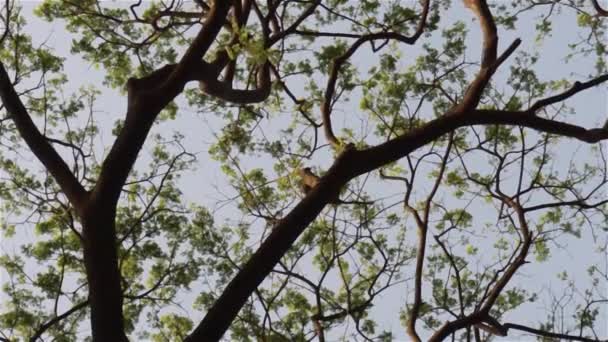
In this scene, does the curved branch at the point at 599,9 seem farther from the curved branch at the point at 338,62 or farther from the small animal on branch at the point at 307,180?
the small animal on branch at the point at 307,180

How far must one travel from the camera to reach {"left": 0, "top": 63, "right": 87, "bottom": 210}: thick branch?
15.0 feet

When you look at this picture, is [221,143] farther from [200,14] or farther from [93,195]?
[93,195]

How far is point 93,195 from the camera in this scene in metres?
4.36

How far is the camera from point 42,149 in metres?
4.75

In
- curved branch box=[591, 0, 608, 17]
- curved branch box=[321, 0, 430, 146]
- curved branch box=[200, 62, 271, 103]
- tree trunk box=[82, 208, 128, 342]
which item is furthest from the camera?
curved branch box=[591, 0, 608, 17]

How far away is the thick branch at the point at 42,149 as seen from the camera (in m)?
4.58

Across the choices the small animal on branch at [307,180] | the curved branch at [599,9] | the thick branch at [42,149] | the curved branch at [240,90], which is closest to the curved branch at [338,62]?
the small animal on branch at [307,180]

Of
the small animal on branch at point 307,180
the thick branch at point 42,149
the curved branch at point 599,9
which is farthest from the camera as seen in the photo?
the curved branch at point 599,9

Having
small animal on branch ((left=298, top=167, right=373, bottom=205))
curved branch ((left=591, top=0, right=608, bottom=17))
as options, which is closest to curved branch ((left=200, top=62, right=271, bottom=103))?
small animal on branch ((left=298, top=167, right=373, bottom=205))

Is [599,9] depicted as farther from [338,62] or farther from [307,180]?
[307,180]

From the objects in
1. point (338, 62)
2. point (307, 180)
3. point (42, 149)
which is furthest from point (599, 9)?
point (42, 149)

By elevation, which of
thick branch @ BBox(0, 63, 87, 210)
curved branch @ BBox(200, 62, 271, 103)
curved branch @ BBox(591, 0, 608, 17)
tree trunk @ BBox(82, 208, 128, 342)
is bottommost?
tree trunk @ BBox(82, 208, 128, 342)

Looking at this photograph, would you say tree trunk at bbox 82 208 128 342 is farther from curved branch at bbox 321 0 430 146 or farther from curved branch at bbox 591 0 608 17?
curved branch at bbox 591 0 608 17

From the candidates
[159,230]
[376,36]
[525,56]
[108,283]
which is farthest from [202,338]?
[525,56]
